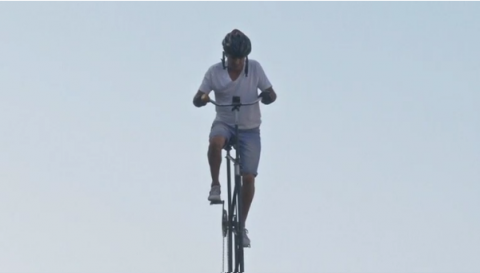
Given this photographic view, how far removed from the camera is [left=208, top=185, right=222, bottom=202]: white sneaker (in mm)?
12930

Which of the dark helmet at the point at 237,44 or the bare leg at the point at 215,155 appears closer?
the dark helmet at the point at 237,44

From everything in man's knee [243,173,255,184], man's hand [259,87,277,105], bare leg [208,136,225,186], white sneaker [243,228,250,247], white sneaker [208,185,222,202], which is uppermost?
man's hand [259,87,277,105]

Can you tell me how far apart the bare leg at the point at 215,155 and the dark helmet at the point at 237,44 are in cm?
89

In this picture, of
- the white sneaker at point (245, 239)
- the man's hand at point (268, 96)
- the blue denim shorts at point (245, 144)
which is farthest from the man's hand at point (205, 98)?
the white sneaker at point (245, 239)

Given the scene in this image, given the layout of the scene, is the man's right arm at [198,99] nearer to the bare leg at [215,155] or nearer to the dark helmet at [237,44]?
the bare leg at [215,155]

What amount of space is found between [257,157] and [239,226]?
2.46 feet

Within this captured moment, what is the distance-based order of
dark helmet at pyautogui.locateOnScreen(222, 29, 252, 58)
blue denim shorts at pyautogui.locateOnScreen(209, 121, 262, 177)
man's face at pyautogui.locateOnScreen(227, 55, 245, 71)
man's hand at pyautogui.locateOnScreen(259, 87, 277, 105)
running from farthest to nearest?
1. blue denim shorts at pyautogui.locateOnScreen(209, 121, 262, 177)
2. man's hand at pyautogui.locateOnScreen(259, 87, 277, 105)
3. man's face at pyautogui.locateOnScreen(227, 55, 245, 71)
4. dark helmet at pyautogui.locateOnScreen(222, 29, 252, 58)

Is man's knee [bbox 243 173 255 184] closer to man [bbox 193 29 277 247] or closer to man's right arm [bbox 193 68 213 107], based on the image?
man [bbox 193 29 277 247]

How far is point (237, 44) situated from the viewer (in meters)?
12.6

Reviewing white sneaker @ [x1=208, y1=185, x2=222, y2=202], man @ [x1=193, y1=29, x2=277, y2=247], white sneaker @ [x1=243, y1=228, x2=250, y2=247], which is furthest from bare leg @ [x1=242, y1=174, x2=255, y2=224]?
white sneaker @ [x1=208, y1=185, x2=222, y2=202]

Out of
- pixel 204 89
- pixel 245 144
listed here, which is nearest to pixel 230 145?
pixel 245 144

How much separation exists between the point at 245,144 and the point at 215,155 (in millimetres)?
371

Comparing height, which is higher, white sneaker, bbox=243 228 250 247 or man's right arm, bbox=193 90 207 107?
man's right arm, bbox=193 90 207 107

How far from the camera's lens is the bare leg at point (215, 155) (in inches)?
506
